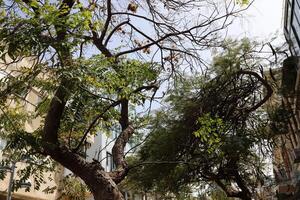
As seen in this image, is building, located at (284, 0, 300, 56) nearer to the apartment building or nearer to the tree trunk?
the apartment building

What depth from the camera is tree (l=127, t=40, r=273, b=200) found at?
1090 cm

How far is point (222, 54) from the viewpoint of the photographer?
1199 centimetres

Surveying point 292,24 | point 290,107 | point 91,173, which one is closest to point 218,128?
point 91,173

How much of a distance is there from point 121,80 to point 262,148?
690 centimetres

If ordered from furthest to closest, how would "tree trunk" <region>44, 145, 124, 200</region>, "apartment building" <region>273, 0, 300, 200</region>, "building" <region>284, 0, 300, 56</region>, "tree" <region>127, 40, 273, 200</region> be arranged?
"building" <region>284, 0, 300, 56</region>
"apartment building" <region>273, 0, 300, 200</region>
"tree" <region>127, 40, 273, 200</region>
"tree trunk" <region>44, 145, 124, 200</region>

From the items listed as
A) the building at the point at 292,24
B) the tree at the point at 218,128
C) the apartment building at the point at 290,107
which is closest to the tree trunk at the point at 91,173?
the tree at the point at 218,128

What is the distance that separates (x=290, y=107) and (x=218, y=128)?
5.34 metres

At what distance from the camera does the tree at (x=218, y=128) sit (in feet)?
35.8

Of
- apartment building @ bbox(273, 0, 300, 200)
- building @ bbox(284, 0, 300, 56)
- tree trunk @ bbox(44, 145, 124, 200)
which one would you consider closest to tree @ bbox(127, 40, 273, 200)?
apartment building @ bbox(273, 0, 300, 200)

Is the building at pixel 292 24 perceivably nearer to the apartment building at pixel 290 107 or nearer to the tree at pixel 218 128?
the apartment building at pixel 290 107

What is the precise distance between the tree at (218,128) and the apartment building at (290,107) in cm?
116

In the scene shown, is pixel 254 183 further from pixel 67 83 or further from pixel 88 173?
pixel 67 83

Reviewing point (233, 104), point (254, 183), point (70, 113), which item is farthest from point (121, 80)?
point (254, 183)

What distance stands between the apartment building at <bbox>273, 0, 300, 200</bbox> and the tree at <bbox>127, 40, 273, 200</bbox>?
1.16 m
